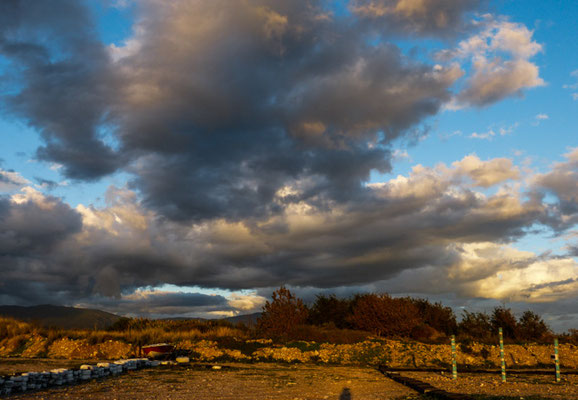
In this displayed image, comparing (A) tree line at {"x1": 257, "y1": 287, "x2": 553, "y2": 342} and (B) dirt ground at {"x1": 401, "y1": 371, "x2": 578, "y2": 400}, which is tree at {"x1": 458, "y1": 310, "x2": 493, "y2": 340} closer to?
(A) tree line at {"x1": 257, "y1": 287, "x2": 553, "y2": 342}

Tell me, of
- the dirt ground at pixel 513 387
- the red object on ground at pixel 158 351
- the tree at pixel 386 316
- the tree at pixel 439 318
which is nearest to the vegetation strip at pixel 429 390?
the dirt ground at pixel 513 387

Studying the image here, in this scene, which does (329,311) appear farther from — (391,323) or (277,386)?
(277,386)

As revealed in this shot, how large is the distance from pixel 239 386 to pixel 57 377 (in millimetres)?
5961

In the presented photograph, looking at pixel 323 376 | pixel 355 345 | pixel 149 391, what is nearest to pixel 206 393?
pixel 149 391

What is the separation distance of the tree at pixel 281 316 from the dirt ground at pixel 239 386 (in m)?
10.8

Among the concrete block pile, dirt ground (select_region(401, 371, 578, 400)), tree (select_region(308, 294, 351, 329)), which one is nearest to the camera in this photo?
dirt ground (select_region(401, 371, 578, 400))

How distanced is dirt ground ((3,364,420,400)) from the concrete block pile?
0.55 m

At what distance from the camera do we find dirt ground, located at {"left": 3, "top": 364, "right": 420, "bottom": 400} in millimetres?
13812

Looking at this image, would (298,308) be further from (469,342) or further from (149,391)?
(149,391)

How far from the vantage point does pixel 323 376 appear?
64.6ft

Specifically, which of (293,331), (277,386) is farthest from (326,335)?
(277,386)

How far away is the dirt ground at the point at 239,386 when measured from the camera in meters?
13.8

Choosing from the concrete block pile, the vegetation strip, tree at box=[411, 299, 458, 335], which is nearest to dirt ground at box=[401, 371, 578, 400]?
the vegetation strip

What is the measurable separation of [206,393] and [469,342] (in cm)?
1963
